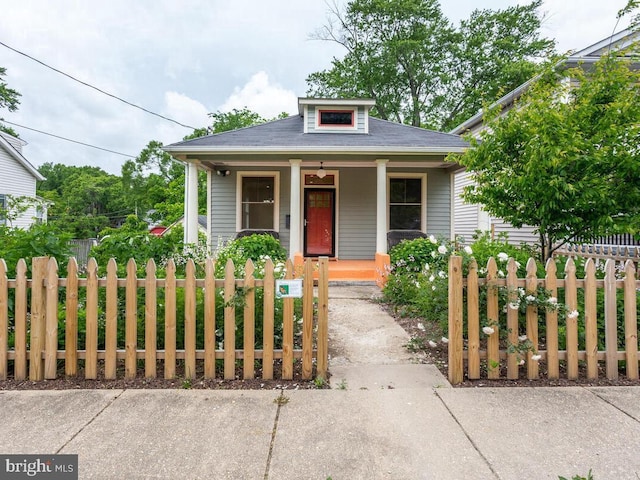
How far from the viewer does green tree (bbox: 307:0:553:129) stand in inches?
874

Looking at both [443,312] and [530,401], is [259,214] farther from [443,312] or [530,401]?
[530,401]

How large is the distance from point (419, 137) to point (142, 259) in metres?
6.77

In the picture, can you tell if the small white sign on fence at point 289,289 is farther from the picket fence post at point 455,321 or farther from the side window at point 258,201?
the side window at point 258,201

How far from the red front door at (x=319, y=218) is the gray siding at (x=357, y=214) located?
0.25 meters

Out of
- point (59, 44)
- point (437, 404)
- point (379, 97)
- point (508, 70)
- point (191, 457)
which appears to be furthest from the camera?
point (379, 97)

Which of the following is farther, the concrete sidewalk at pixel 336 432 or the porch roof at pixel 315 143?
the porch roof at pixel 315 143

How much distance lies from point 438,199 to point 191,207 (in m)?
6.29

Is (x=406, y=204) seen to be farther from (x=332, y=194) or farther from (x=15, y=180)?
(x=15, y=180)

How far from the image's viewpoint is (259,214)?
912 centimetres

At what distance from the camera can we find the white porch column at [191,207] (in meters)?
7.81

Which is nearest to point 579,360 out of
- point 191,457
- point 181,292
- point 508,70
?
point 191,457

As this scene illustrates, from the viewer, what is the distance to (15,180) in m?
17.6

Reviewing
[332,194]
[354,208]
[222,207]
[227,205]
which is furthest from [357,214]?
[222,207]

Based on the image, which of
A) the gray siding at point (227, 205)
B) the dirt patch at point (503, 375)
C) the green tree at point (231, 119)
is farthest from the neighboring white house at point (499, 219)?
the green tree at point (231, 119)
